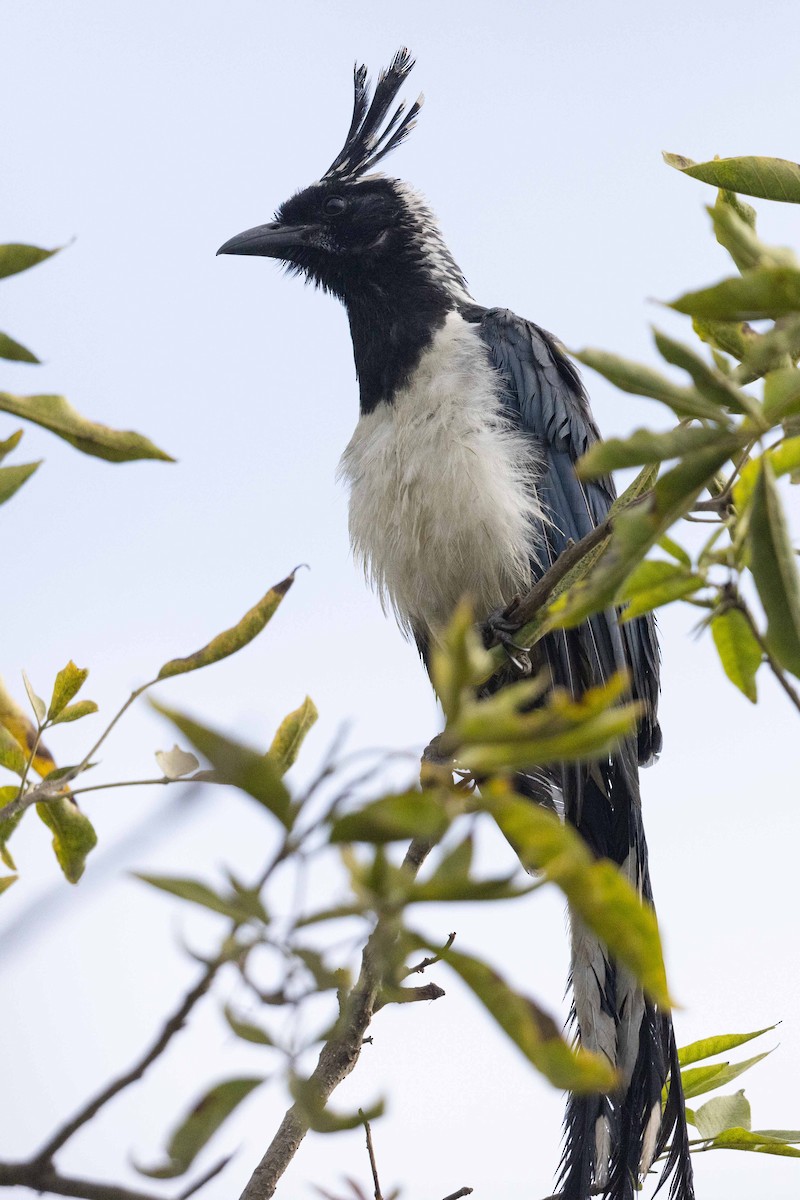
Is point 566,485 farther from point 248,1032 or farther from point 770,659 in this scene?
point 248,1032

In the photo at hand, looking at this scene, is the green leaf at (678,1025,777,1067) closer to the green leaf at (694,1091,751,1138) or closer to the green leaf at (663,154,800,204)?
the green leaf at (694,1091,751,1138)

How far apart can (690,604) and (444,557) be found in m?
3.17

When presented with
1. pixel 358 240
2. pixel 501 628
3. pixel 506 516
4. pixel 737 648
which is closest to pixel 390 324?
pixel 358 240

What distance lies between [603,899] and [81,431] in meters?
0.90

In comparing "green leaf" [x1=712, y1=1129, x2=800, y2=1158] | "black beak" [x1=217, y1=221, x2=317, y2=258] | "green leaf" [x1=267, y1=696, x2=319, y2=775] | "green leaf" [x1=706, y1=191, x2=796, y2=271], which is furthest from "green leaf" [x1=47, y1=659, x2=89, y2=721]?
"black beak" [x1=217, y1=221, x2=317, y2=258]

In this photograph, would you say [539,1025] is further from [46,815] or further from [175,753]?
[46,815]

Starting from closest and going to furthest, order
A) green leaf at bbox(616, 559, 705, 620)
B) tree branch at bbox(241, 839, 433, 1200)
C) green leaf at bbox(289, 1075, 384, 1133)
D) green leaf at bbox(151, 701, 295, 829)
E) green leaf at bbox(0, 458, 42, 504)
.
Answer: green leaf at bbox(151, 701, 295, 829) < green leaf at bbox(289, 1075, 384, 1133) < green leaf at bbox(616, 559, 705, 620) < green leaf at bbox(0, 458, 42, 504) < tree branch at bbox(241, 839, 433, 1200)

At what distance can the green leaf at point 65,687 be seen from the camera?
2.00 m

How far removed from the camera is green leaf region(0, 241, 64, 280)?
1.36 metres

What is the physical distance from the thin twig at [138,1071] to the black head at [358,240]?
4.69m

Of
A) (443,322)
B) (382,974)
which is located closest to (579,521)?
(443,322)

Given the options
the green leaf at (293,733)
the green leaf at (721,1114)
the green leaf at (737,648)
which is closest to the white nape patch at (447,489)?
the green leaf at (721,1114)

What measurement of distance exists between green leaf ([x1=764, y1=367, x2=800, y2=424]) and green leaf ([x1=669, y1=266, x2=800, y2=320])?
0.06m

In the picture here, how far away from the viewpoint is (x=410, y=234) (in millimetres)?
5645
